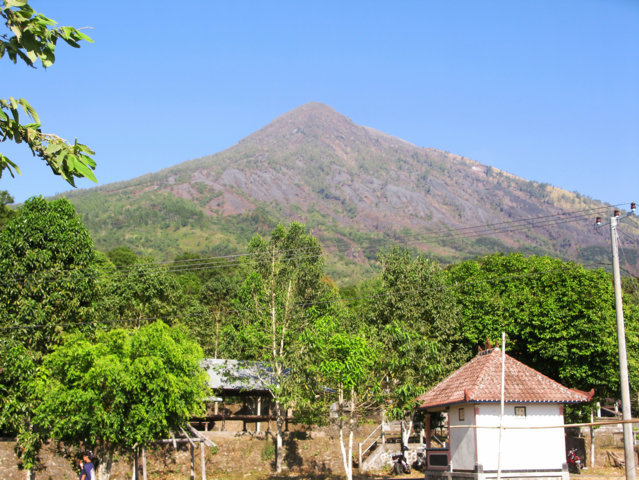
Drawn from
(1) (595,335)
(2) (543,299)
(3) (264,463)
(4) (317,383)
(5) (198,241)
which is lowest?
(3) (264,463)

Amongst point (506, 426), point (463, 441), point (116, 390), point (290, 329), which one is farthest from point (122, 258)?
point (506, 426)

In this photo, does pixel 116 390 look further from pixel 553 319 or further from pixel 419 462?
pixel 553 319

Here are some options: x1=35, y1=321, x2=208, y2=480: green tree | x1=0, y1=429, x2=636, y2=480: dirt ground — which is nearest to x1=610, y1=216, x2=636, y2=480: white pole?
x1=0, y1=429, x2=636, y2=480: dirt ground

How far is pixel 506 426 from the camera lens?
27703 millimetres

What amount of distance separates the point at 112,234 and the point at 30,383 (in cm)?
16369

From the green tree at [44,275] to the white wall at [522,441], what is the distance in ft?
71.9

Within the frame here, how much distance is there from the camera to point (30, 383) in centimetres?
2906

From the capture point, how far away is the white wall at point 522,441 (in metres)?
27.8

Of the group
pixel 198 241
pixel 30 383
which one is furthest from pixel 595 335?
pixel 198 241

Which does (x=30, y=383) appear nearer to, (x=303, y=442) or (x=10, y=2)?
(x=303, y=442)

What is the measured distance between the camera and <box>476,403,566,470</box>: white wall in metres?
27.8

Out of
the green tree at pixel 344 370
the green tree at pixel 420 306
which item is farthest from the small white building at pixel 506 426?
the green tree at pixel 420 306

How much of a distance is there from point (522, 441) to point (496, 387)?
2636mm

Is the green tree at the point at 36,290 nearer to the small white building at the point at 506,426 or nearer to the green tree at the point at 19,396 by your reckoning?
the green tree at the point at 19,396
